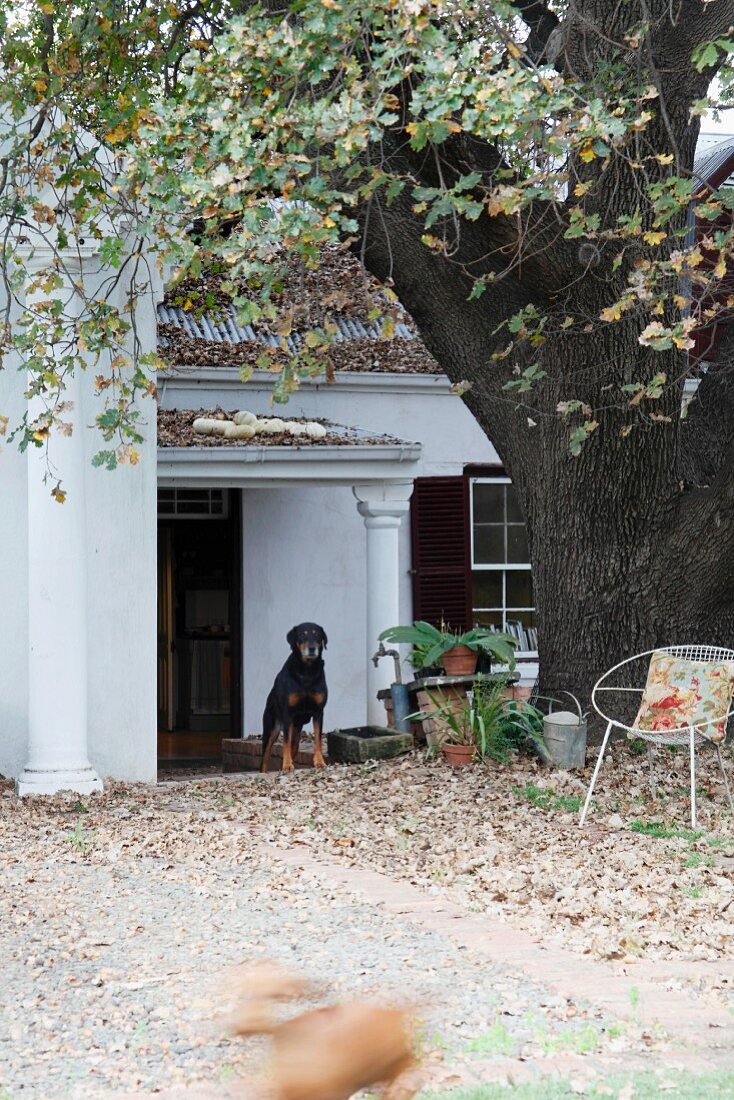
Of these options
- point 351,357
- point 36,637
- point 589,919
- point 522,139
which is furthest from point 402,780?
point 351,357

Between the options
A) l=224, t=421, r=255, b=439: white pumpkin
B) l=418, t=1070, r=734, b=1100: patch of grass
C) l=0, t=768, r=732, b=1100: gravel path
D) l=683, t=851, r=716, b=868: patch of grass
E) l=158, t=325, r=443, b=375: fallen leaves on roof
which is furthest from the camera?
l=158, t=325, r=443, b=375: fallen leaves on roof

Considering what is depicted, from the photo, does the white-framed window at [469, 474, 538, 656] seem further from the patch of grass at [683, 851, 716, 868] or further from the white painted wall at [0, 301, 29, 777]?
the patch of grass at [683, 851, 716, 868]

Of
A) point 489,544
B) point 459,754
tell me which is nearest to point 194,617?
point 489,544

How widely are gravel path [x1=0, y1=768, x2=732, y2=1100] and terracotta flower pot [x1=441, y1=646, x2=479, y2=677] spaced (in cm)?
227

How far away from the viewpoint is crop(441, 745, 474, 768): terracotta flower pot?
852cm

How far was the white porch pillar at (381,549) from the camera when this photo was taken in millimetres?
11203

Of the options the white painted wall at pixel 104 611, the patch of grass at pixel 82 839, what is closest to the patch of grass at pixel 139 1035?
the patch of grass at pixel 82 839

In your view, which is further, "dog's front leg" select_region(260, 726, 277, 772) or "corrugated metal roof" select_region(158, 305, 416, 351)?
"corrugated metal roof" select_region(158, 305, 416, 351)

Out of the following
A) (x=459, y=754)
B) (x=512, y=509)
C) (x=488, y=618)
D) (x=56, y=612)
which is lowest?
(x=459, y=754)

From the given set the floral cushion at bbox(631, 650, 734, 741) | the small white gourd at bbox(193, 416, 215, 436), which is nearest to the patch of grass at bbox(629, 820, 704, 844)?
the floral cushion at bbox(631, 650, 734, 741)

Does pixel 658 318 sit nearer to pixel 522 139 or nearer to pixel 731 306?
pixel 731 306

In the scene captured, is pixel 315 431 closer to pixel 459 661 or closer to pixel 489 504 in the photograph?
pixel 459 661

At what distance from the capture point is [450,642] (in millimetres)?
9195

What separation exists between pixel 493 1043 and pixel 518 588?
1004 centimetres
